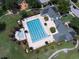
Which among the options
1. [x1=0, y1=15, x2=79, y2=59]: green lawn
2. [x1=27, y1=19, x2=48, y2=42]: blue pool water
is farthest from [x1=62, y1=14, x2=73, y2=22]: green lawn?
[x1=0, y1=15, x2=79, y2=59]: green lawn

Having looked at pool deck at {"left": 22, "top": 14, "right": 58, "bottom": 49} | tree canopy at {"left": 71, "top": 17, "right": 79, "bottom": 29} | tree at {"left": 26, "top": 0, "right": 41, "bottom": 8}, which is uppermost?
tree at {"left": 26, "top": 0, "right": 41, "bottom": 8}

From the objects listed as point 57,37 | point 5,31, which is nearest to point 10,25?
point 5,31

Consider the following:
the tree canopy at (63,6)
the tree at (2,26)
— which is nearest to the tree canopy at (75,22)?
the tree canopy at (63,6)

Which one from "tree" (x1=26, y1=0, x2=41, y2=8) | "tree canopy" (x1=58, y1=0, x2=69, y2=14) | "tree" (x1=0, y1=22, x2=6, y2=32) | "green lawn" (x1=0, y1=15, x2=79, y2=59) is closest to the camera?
"green lawn" (x1=0, y1=15, x2=79, y2=59)

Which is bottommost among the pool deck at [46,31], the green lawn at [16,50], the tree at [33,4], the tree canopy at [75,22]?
the green lawn at [16,50]

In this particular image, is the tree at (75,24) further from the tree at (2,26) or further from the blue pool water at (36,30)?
the tree at (2,26)

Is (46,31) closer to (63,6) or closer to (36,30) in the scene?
(36,30)

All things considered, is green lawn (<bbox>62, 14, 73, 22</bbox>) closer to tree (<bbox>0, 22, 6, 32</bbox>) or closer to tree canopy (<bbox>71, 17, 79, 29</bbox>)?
tree canopy (<bbox>71, 17, 79, 29</bbox>)

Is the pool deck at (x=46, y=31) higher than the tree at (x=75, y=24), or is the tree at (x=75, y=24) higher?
the tree at (x=75, y=24)

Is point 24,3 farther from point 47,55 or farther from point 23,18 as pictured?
point 47,55
